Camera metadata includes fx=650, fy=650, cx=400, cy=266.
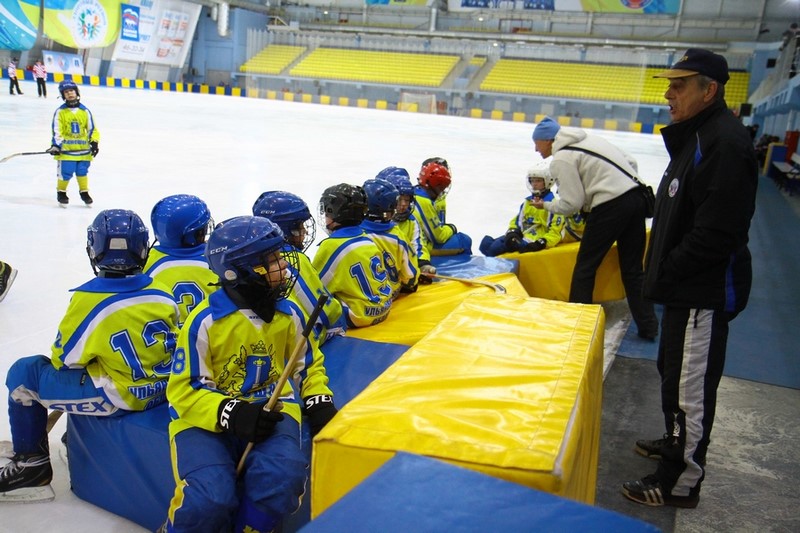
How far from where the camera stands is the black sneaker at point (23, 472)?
2465 millimetres

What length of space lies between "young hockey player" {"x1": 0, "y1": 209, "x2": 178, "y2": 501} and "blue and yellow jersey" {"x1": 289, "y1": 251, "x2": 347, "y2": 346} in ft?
2.05

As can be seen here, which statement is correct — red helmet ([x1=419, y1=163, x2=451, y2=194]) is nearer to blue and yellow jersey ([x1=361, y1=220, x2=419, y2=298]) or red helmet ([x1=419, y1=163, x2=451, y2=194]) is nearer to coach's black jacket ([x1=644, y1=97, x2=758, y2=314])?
blue and yellow jersey ([x1=361, y1=220, x2=419, y2=298])

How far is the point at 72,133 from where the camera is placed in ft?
26.6

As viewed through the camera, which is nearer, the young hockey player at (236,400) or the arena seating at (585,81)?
A: the young hockey player at (236,400)

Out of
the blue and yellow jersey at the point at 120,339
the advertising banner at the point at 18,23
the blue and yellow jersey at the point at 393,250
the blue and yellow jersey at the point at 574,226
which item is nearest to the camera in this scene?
the blue and yellow jersey at the point at 120,339

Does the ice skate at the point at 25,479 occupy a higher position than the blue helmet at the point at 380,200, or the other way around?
the blue helmet at the point at 380,200

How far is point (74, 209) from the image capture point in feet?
25.7

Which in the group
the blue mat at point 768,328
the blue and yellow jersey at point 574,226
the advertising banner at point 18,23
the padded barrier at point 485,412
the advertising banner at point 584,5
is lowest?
the blue mat at point 768,328

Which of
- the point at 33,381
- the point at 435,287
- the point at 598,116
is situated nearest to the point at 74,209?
the point at 435,287

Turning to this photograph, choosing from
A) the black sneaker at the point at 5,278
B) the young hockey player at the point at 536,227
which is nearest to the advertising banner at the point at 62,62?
the black sneaker at the point at 5,278

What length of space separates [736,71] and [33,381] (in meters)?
36.0

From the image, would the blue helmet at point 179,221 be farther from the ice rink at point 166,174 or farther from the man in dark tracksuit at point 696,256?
the man in dark tracksuit at point 696,256

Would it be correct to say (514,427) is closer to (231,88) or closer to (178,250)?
(178,250)

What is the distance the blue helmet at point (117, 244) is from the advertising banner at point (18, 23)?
31971 millimetres
